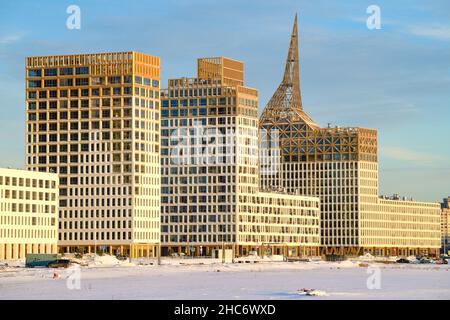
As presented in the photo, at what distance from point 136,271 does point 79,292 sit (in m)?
63.9

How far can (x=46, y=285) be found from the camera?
114 m
